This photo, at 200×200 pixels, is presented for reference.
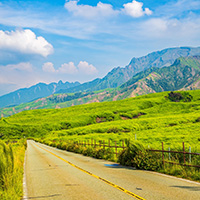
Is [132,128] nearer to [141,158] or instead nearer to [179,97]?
[141,158]

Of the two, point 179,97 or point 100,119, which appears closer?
point 100,119

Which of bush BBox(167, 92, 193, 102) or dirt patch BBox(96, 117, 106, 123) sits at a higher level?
bush BBox(167, 92, 193, 102)

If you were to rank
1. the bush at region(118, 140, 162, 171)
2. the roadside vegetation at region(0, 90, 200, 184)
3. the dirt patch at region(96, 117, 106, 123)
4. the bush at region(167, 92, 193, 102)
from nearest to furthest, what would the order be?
the bush at region(118, 140, 162, 171) → the roadside vegetation at region(0, 90, 200, 184) → the dirt patch at region(96, 117, 106, 123) → the bush at region(167, 92, 193, 102)

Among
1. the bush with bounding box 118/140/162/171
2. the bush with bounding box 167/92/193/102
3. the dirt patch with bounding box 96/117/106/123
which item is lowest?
the bush with bounding box 118/140/162/171

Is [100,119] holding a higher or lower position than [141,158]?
higher

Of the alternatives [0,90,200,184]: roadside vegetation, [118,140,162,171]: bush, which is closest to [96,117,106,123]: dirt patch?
[0,90,200,184]: roadside vegetation

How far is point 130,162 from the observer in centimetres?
1748

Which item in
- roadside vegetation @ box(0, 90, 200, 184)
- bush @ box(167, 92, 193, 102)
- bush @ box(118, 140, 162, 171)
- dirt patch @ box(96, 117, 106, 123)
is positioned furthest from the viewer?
bush @ box(167, 92, 193, 102)

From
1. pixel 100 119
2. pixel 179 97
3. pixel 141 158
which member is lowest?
pixel 141 158

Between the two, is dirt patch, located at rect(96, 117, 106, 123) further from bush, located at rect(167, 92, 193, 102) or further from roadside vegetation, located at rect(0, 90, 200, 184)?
bush, located at rect(167, 92, 193, 102)

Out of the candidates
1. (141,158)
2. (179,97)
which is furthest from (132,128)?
(179,97)

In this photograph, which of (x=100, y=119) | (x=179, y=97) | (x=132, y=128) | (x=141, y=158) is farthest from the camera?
(x=179, y=97)

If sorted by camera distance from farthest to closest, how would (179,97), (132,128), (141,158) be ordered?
1. (179,97)
2. (132,128)
3. (141,158)

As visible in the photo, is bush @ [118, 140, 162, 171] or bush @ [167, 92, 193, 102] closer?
bush @ [118, 140, 162, 171]
